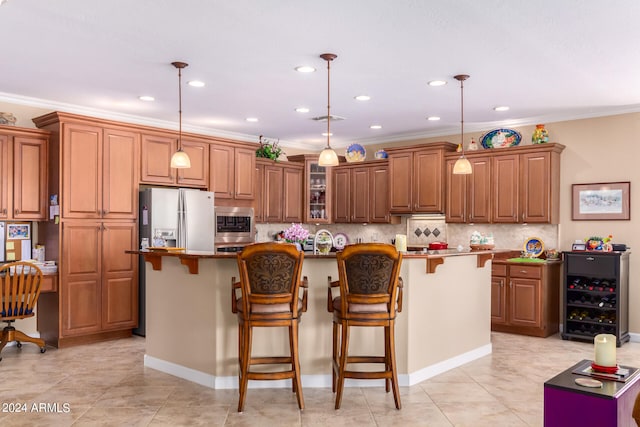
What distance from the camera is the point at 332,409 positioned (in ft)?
11.7

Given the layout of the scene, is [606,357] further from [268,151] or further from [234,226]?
[268,151]

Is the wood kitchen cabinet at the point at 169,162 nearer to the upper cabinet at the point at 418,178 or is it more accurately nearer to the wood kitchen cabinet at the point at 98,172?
the wood kitchen cabinet at the point at 98,172

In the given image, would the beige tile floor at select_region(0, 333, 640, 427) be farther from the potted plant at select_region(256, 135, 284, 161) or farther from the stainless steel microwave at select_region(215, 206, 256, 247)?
the potted plant at select_region(256, 135, 284, 161)

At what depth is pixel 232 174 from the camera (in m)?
6.89

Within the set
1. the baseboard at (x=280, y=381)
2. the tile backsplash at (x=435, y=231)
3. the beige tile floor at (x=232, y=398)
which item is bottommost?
the beige tile floor at (x=232, y=398)

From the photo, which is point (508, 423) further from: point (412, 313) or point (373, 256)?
point (373, 256)

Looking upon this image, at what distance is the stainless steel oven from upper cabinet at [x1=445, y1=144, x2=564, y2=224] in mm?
2696

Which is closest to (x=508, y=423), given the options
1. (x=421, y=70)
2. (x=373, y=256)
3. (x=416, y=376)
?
(x=416, y=376)

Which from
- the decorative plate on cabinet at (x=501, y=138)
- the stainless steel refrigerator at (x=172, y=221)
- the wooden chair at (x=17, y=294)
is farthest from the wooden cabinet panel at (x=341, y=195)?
the wooden chair at (x=17, y=294)

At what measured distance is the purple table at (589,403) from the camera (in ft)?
7.67

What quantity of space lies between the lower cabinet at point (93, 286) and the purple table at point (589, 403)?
462 cm

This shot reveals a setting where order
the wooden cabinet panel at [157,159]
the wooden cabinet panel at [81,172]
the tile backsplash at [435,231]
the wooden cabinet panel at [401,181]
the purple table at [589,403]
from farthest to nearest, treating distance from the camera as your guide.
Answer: the wooden cabinet panel at [401,181]
the tile backsplash at [435,231]
the wooden cabinet panel at [157,159]
the wooden cabinet panel at [81,172]
the purple table at [589,403]

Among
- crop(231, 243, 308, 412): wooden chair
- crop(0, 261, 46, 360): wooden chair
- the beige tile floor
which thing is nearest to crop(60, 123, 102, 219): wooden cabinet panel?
crop(0, 261, 46, 360): wooden chair

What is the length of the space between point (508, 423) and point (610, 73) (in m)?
3.12
